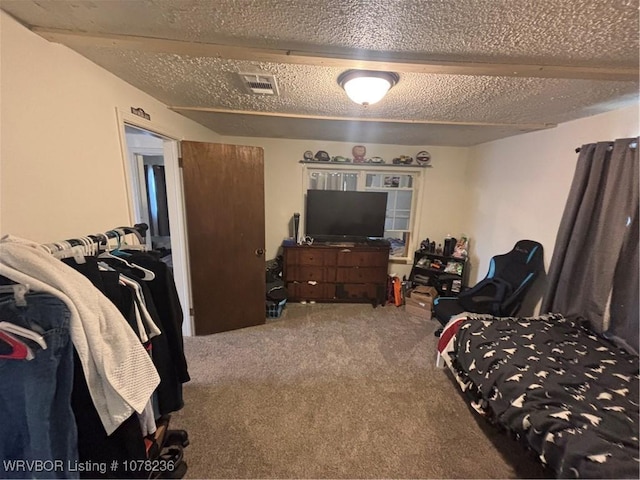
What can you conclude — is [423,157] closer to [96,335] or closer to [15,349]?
[96,335]

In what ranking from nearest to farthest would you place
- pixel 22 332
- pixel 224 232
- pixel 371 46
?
1. pixel 22 332
2. pixel 371 46
3. pixel 224 232

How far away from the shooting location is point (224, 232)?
271 cm

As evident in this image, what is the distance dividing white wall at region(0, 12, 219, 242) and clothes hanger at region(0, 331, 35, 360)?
51 centimetres

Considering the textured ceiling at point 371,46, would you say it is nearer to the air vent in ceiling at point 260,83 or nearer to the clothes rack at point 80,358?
the air vent in ceiling at point 260,83

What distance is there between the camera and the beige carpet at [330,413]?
60.0 inches

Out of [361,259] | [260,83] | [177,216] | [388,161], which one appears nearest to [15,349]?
[260,83]

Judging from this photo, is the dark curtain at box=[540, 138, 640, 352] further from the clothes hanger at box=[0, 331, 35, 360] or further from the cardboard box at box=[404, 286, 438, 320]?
the clothes hanger at box=[0, 331, 35, 360]

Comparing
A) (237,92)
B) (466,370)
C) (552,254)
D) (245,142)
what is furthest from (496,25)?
(245,142)

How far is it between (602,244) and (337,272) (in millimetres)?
2466

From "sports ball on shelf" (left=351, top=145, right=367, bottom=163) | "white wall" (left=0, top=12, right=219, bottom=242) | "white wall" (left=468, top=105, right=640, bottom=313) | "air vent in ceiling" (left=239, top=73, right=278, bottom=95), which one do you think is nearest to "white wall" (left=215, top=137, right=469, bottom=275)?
"sports ball on shelf" (left=351, top=145, right=367, bottom=163)

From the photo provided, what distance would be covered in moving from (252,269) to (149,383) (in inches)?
76.8

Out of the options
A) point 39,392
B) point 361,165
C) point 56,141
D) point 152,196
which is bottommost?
point 39,392

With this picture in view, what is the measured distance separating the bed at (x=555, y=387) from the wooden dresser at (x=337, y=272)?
4.53 ft

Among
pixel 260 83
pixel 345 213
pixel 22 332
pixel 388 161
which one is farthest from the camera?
pixel 388 161
